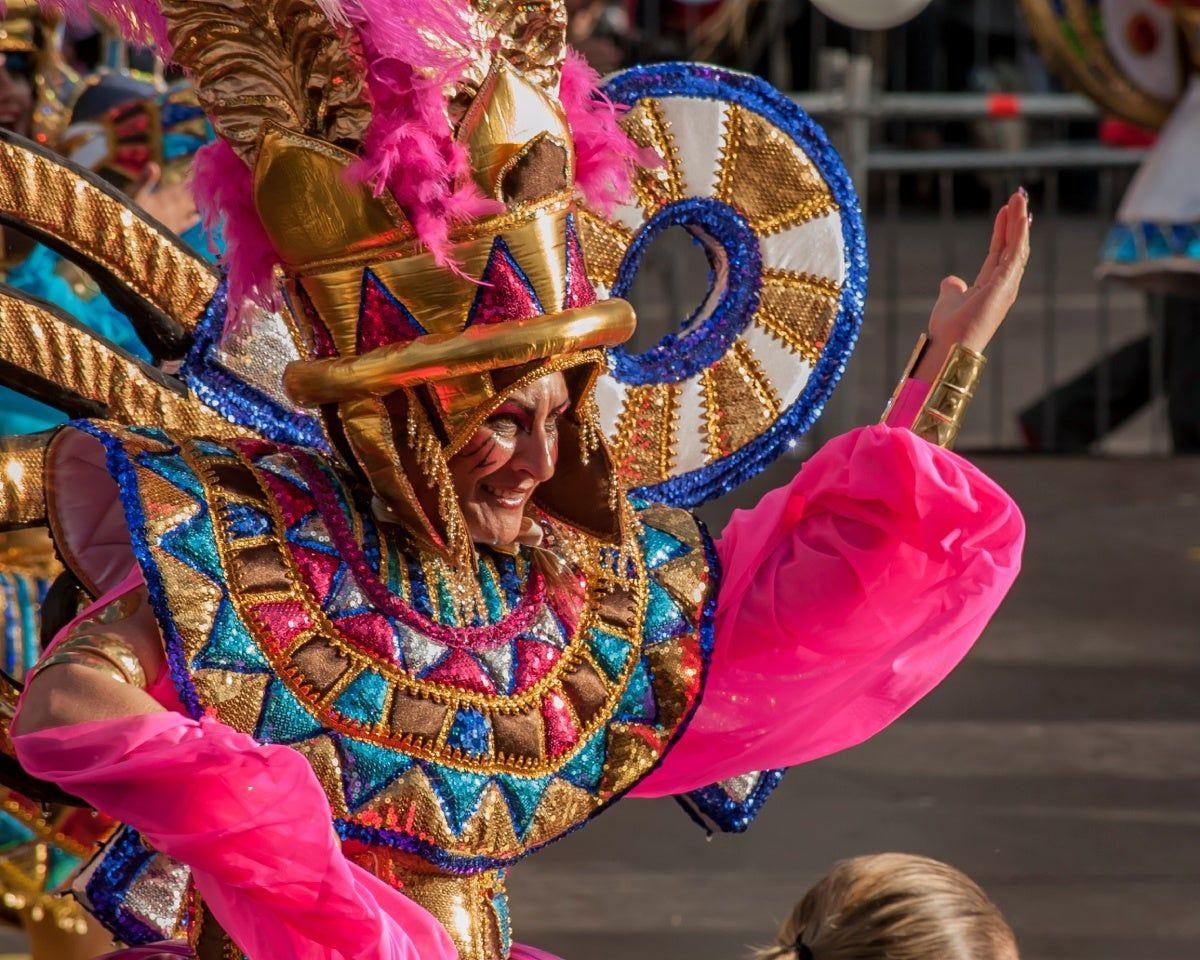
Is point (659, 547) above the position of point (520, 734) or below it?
above

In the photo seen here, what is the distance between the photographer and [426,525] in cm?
217

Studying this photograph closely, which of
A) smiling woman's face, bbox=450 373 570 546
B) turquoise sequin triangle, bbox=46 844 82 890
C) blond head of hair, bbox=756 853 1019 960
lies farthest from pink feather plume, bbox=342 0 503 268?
A: turquoise sequin triangle, bbox=46 844 82 890

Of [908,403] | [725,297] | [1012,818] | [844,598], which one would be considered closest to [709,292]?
[725,297]

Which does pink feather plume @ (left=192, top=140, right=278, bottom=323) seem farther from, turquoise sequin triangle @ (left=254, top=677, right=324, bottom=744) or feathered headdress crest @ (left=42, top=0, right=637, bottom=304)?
turquoise sequin triangle @ (left=254, top=677, right=324, bottom=744)

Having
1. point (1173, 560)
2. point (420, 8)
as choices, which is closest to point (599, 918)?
point (420, 8)

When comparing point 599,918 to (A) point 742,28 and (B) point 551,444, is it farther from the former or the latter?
(A) point 742,28

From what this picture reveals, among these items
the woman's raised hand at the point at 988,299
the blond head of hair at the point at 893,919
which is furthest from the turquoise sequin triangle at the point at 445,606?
the woman's raised hand at the point at 988,299

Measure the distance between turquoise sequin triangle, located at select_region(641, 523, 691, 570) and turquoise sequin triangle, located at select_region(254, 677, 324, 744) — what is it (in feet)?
1.44

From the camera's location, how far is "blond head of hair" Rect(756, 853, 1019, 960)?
2178 millimetres

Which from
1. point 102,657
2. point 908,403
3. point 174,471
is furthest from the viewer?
point 908,403

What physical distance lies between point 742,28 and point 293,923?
7.96 m

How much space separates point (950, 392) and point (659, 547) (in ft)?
1.14

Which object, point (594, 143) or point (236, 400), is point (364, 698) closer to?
point (236, 400)

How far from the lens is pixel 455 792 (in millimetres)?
2166
